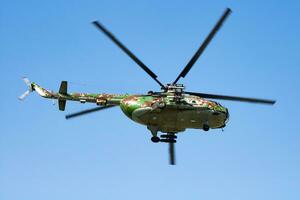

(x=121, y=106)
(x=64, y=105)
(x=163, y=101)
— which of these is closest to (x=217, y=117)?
(x=163, y=101)

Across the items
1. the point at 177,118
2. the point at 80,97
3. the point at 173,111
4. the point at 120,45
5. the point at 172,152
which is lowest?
the point at 172,152

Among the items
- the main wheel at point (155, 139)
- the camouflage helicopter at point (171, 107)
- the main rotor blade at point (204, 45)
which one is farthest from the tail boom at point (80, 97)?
the main rotor blade at point (204, 45)

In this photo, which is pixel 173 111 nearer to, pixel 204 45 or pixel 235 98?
pixel 235 98

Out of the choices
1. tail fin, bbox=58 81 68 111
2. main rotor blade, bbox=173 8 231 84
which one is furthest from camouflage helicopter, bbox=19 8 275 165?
tail fin, bbox=58 81 68 111

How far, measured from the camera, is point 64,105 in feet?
116

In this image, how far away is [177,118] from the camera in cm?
3262

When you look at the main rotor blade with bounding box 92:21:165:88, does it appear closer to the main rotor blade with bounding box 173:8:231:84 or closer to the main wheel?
the main rotor blade with bounding box 173:8:231:84

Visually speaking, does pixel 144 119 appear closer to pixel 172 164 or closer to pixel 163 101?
pixel 163 101

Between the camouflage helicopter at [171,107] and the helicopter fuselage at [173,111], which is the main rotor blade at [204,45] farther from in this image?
the helicopter fuselage at [173,111]

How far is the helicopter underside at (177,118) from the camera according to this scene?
3244 cm

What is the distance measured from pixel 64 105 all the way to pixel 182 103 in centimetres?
796

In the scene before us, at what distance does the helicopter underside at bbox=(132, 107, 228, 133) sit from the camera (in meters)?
32.4

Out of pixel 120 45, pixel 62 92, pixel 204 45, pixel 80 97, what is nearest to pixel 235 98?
pixel 204 45

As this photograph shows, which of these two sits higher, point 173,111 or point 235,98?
point 235,98
